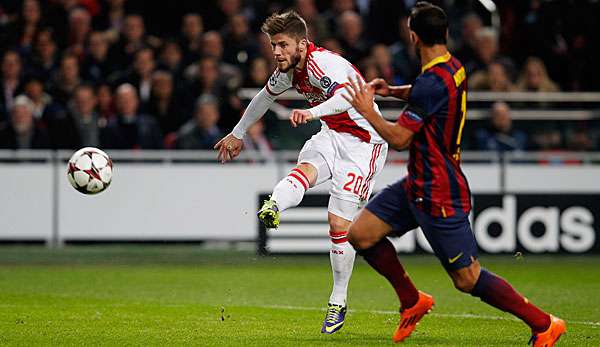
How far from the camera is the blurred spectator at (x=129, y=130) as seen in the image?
52.5ft

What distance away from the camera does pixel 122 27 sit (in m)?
17.9

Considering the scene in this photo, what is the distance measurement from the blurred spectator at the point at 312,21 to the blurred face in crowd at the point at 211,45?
1395 millimetres

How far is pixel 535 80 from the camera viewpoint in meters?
16.9

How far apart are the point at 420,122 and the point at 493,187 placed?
9389 mm

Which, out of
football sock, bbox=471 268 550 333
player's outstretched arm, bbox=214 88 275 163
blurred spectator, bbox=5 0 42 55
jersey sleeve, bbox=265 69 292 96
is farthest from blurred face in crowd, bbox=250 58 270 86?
football sock, bbox=471 268 550 333

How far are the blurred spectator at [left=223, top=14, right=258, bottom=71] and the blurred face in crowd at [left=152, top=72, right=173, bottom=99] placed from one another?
129 cm

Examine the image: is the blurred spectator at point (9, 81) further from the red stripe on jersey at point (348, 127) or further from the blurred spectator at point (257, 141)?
the red stripe on jersey at point (348, 127)

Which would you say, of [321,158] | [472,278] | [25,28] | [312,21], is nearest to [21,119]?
[25,28]

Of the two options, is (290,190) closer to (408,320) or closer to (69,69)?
(408,320)

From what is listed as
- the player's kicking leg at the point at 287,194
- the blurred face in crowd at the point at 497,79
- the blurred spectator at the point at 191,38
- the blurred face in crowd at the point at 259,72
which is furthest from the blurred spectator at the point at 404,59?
the player's kicking leg at the point at 287,194

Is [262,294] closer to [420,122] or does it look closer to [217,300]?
[217,300]

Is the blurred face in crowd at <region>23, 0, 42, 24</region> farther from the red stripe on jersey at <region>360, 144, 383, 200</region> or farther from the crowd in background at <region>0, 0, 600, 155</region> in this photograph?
the red stripe on jersey at <region>360, 144, 383, 200</region>

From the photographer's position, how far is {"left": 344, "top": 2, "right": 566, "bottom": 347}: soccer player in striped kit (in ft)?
22.6

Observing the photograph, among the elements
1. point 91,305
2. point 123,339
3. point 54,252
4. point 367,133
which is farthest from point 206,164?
point 123,339
